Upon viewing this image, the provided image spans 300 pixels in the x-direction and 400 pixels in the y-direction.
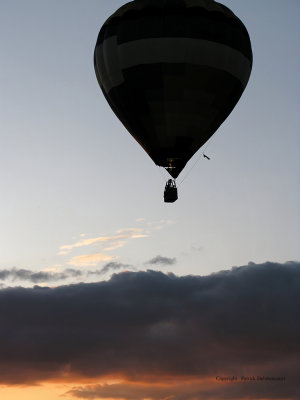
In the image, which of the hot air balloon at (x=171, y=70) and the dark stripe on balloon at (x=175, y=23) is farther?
the dark stripe on balloon at (x=175, y=23)

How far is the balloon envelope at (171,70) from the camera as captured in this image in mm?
74250

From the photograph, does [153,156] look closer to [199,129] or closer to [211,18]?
[199,129]

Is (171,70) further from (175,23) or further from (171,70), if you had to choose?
(175,23)

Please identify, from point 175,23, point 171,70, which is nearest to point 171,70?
point 171,70

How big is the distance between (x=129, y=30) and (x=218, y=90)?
23.0 feet

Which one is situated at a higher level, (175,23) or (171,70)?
(175,23)

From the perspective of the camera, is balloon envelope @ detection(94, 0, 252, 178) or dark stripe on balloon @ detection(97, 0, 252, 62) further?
dark stripe on balloon @ detection(97, 0, 252, 62)

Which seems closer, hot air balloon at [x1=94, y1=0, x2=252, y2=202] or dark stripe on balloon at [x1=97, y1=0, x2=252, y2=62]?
hot air balloon at [x1=94, y1=0, x2=252, y2=202]

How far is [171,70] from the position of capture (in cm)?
7419

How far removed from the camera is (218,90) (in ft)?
248

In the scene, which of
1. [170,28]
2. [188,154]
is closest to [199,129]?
[188,154]

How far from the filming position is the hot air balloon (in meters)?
74.2

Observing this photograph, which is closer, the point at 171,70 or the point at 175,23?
the point at 171,70

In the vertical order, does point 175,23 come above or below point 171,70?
above
